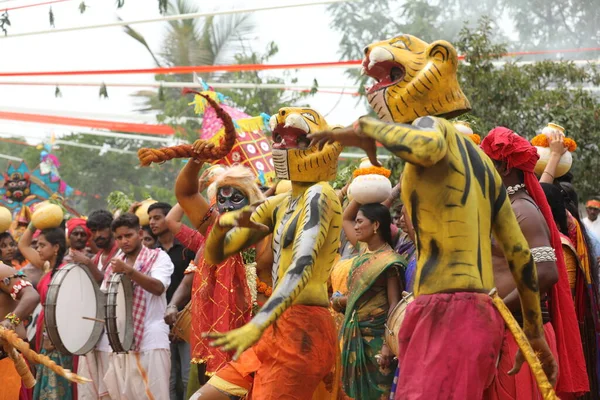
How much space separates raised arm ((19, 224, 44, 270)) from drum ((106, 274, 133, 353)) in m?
2.33

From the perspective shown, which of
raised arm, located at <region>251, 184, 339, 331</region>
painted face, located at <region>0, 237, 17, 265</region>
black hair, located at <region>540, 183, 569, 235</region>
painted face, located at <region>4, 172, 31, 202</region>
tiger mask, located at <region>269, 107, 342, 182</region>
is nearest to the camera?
raised arm, located at <region>251, 184, 339, 331</region>

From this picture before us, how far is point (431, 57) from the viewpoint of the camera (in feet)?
15.3

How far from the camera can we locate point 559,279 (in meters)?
5.85

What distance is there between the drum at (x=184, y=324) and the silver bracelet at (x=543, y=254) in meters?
4.46

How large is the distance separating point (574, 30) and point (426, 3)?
6706mm

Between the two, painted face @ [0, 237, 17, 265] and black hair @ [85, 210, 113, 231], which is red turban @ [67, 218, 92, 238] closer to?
black hair @ [85, 210, 113, 231]

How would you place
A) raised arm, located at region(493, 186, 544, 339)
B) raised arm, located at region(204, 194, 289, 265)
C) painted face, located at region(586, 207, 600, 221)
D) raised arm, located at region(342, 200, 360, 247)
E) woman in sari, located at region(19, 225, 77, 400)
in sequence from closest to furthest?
raised arm, located at region(493, 186, 544, 339) → raised arm, located at region(204, 194, 289, 265) → raised arm, located at region(342, 200, 360, 247) → woman in sari, located at region(19, 225, 77, 400) → painted face, located at region(586, 207, 600, 221)

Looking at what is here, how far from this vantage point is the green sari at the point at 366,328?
7246 millimetres

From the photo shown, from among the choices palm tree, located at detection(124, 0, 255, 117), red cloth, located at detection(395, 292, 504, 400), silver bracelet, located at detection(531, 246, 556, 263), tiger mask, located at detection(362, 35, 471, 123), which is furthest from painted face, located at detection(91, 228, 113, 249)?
palm tree, located at detection(124, 0, 255, 117)

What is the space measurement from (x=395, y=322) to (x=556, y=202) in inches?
57.8

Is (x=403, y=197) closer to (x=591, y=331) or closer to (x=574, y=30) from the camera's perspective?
(x=591, y=331)

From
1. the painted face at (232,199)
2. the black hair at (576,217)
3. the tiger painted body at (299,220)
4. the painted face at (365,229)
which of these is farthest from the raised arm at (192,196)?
the black hair at (576,217)

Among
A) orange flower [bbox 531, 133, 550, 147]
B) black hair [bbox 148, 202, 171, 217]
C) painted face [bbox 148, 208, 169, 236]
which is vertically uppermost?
orange flower [bbox 531, 133, 550, 147]

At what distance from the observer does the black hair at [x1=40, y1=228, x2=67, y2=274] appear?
10938mm
